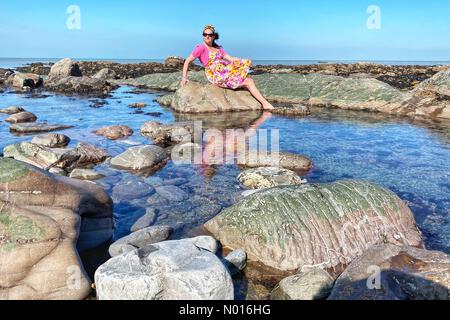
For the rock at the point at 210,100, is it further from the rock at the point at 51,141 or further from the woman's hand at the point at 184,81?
the rock at the point at 51,141

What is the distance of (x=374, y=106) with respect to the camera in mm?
16922

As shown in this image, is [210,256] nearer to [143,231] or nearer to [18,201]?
[143,231]

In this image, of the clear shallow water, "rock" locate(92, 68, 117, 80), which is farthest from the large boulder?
"rock" locate(92, 68, 117, 80)

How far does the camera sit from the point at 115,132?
11156 millimetres

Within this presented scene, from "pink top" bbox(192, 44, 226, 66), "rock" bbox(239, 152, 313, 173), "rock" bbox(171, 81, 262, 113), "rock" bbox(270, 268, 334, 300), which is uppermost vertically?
"pink top" bbox(192, 44, 226, 66)

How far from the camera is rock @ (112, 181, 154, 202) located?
6.58 metres

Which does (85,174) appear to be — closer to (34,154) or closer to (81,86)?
(34,154)

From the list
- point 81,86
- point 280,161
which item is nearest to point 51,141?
point 280,161

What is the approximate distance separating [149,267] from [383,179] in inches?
217

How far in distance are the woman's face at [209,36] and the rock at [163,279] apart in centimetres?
1134

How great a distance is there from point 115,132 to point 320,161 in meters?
5.85

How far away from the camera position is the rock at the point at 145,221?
18.0 ft

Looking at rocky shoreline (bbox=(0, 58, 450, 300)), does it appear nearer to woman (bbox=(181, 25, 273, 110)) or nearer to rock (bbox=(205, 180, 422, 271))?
rock (bbox=(205, 180, 422, 271))

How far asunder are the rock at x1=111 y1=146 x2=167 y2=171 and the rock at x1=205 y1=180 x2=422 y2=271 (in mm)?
3126
